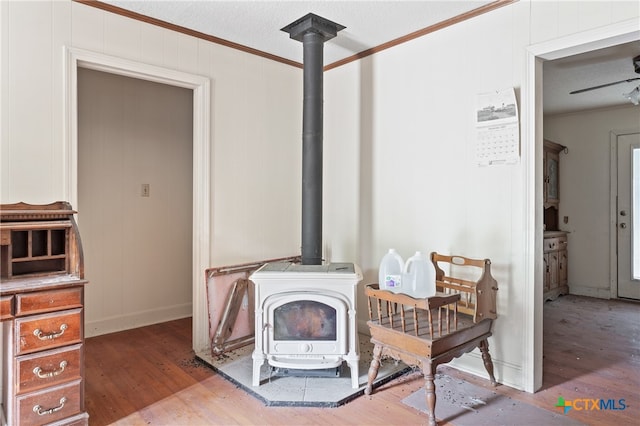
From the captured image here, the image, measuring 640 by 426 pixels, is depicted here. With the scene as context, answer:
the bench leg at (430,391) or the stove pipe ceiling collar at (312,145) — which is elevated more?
the stove pipe ceiling collar at (312,145)

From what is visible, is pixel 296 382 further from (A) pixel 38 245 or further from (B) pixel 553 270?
(B) pixel 553 270

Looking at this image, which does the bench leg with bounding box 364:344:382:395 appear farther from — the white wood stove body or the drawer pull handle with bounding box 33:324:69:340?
the drawer pull handle with bounding box 33:324:69:340


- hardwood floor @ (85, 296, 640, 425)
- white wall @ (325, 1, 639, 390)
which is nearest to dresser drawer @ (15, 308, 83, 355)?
hardwood floor @ (85, 296, 640, 425)

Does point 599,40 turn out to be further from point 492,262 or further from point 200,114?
point 200,114

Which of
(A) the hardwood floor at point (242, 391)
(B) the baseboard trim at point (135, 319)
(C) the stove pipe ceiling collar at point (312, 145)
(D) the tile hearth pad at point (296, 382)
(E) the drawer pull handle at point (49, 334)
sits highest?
(C) the stove pipe ceiling collar at point (312, 145)

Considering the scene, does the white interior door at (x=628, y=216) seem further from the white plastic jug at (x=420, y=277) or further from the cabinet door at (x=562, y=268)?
the white plastic jug at (x=420, y=277)

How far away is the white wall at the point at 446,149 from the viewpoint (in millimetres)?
2426

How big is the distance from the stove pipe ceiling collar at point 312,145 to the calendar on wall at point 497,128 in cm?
108

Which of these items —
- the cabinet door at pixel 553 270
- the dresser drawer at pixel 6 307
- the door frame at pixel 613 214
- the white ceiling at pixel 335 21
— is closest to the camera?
the dresser drawer at pixel 6 307

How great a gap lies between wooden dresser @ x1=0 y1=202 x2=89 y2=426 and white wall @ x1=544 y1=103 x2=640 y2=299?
5.50 m

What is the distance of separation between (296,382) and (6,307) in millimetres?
1572

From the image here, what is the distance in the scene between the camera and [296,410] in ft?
7.22

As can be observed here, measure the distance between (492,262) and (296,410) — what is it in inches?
59.1

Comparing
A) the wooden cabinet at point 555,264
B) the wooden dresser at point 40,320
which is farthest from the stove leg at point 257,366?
the wooden cabinet at point 555,264
